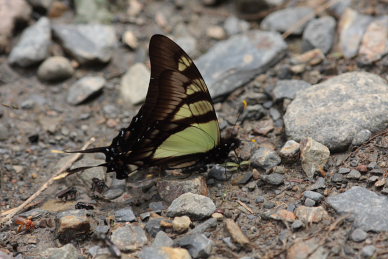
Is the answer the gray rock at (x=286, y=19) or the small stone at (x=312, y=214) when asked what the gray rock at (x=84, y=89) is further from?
the small stone at (x=312, y=214)

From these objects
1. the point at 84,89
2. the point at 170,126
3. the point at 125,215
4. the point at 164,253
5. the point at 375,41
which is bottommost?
the point at 125,215

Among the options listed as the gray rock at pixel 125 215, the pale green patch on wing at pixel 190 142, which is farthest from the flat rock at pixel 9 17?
the gray rock at pixel 125 215

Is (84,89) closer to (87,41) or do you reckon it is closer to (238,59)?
(87,41)

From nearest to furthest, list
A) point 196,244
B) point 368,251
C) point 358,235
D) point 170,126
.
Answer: point 368,251 → point 358,235 → point 196,244 → point 170,126

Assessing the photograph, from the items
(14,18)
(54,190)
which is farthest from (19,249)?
(14,18)

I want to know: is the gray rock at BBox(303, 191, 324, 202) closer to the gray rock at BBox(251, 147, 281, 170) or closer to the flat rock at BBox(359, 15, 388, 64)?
the gray rock at BBox(251, 147, 281, 170)

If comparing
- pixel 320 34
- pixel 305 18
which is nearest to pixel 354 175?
pixel 320 34
